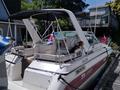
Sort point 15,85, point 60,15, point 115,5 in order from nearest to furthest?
point 60,15
point 15,85
point 115,5

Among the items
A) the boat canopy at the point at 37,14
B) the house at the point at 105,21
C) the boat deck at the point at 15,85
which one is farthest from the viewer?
the house at the point at 105,21

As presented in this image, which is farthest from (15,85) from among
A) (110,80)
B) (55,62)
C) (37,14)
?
(110,80)

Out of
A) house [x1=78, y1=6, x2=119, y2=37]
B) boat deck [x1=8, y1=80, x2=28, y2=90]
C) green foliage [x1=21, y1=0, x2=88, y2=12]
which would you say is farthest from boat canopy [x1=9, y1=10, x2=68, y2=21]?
green foliage [x1=21, y1=0, x2=88, y2=12]

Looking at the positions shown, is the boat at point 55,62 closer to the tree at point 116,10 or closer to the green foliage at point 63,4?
the tree at point 116,10

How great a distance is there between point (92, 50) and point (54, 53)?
1.16 meters

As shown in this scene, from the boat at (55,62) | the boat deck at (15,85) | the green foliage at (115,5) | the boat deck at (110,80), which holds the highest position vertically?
the green foliage at (115,5)

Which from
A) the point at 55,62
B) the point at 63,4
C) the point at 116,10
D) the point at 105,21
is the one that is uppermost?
the point at 63,4

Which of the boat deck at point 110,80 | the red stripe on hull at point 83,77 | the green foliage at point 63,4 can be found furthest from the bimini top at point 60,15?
the green foliage at point 63,4

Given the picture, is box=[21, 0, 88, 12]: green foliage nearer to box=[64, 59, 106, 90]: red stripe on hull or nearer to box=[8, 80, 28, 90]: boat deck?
box=[64, 59, 106, 90]: red stripe on hull

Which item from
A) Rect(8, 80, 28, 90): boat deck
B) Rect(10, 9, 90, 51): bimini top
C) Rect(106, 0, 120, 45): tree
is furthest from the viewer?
Rect(106, 0, 120, 45): tree

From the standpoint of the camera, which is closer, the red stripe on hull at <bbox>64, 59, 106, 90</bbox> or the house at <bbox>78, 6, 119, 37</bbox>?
the red stripe on hull at <bbox>64, 59, 106, 90</bbox>

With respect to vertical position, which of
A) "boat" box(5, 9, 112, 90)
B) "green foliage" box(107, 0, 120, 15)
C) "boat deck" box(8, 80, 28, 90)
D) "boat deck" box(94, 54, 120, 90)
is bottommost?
"boat deck" box(94, 54, 120, 90)

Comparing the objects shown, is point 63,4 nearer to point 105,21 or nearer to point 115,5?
point 105,21

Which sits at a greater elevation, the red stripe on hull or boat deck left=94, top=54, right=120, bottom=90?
the red stripe on hull
